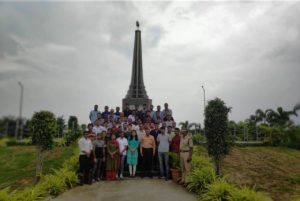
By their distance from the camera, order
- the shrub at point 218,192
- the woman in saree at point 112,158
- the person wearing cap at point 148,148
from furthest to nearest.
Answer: the person wearing cap at point 148,148, the woman in saree at point 112,158, the shrub at point 218,192

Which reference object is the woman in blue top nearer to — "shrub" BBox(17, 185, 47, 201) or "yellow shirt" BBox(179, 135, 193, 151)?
"yellow shirt" BBox(179, 135, 193, 151)

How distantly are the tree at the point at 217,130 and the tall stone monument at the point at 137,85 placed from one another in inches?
493

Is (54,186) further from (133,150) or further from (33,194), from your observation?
(133,150)

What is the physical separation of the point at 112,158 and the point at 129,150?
2.22ft

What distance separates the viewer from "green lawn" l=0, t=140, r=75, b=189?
1259 cm

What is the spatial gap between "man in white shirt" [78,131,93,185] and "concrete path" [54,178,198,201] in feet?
1.19

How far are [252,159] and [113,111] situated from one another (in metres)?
7.55

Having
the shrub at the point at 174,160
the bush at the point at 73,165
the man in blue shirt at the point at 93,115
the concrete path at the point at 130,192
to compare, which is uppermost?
the man in blue shirt at the point at 93,115

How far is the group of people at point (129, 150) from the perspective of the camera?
10.4 m

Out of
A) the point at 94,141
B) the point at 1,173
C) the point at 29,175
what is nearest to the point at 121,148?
the point at 94,141

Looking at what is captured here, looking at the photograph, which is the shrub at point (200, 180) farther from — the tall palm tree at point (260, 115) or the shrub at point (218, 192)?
the tall palm tree at point (260, 115)

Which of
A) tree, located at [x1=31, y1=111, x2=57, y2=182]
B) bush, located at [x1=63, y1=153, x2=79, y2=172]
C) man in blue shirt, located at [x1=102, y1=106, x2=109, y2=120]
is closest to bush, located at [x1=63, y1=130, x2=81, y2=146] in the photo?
man in blue shirt, located at [x1=102, y1=106, x2=109, y2=120]

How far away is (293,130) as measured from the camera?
20.7m

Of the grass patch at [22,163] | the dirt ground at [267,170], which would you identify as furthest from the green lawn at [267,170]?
the grass patch at [22,163]
